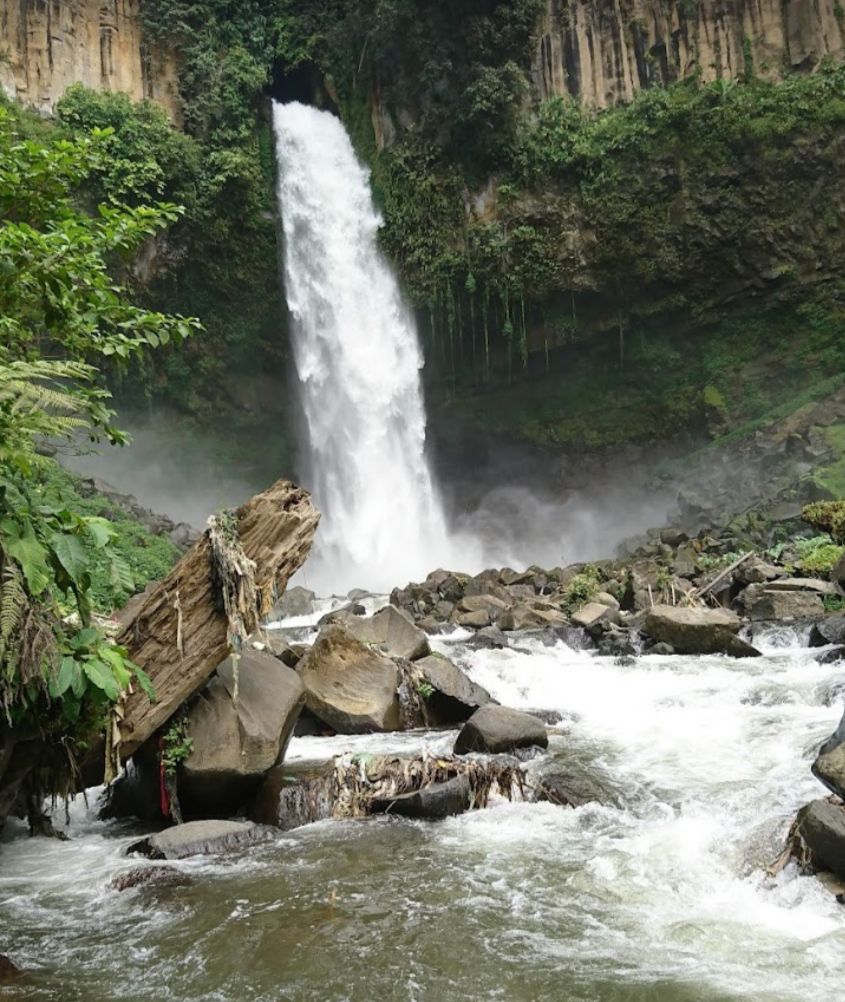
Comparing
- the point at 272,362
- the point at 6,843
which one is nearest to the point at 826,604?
the point at 6,843

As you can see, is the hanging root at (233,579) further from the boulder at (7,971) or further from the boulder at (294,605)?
the boulder at (294,605)

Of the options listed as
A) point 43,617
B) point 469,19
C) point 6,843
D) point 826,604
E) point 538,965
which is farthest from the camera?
point 469,19

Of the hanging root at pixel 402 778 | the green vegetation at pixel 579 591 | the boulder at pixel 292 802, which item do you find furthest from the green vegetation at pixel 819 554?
the boulder at pixel 292 802

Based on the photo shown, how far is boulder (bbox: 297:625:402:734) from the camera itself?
7711 mm

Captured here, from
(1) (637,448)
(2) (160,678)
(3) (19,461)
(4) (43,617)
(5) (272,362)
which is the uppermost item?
(5) (272,362)

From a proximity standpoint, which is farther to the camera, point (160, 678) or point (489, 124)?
point (489, 124)

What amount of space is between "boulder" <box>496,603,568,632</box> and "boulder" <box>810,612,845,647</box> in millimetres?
3599

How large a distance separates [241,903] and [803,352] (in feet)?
80.5

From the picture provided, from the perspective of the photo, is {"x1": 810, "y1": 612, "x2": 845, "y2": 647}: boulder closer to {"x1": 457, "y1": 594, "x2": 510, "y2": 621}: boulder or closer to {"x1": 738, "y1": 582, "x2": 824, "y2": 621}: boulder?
{"x1": 738, "y1": 582, "x2": 824, "y2": 621}: boulder

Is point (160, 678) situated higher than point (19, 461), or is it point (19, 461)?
point (19, 461)

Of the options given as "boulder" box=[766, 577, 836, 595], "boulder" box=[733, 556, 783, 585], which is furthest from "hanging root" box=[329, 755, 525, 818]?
"boulder" box=[733, 556, 783, 585]

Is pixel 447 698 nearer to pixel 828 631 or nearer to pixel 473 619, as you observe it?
pixel 828 631

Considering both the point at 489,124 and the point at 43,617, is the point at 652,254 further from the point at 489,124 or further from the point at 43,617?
the point at 43,617

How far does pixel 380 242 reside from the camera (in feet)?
83.5
